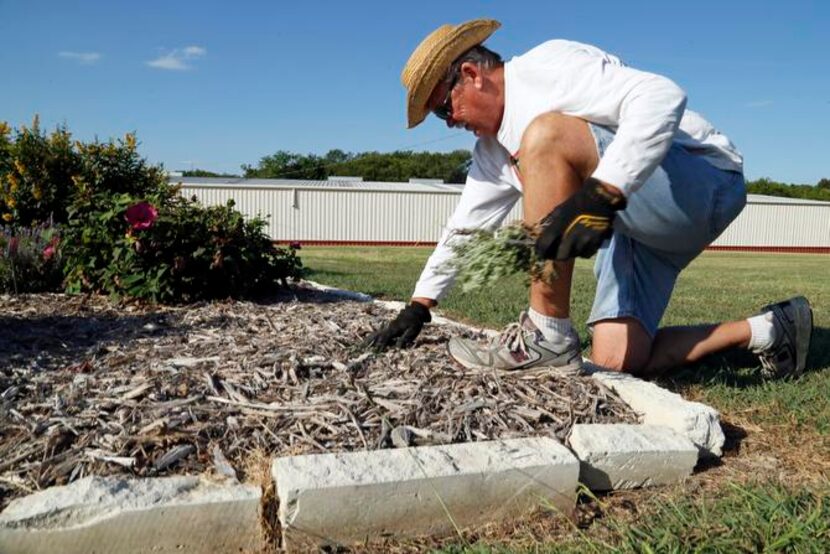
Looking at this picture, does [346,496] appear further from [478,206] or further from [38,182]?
[38,182]

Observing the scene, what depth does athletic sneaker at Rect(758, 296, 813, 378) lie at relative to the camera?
329cm

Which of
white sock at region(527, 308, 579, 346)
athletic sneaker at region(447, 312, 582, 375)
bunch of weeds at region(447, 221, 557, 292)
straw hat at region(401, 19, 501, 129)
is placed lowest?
athletic sneaker at region(447, 312, 582, 375)

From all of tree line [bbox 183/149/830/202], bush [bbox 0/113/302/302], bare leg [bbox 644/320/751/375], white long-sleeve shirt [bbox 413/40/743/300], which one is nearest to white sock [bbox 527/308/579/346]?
white long-sleeve shirt [bbox 413/40/743/300]

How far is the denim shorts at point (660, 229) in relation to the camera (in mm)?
2902

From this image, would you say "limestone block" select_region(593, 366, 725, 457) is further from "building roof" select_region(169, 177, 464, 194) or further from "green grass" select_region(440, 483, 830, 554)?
"building roof" select_region(169, 177, 464, 194)

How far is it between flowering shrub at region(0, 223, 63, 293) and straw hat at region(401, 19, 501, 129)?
3.45 meters

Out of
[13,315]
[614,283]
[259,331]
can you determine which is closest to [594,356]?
[614,283]

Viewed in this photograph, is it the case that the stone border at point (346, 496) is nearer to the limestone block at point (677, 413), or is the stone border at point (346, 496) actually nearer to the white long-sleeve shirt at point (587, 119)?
the limestone block at point (677, 413)

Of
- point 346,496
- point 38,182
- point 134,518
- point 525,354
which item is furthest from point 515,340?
point 38,182

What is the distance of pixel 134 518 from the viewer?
1723mm

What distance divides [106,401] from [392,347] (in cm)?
119

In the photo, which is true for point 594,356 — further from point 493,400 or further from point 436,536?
point 436,536

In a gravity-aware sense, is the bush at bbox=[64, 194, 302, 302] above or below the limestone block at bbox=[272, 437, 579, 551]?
above

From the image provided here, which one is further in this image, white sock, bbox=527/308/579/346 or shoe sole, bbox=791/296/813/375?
shoe sole, bbox=791/296/813/375
